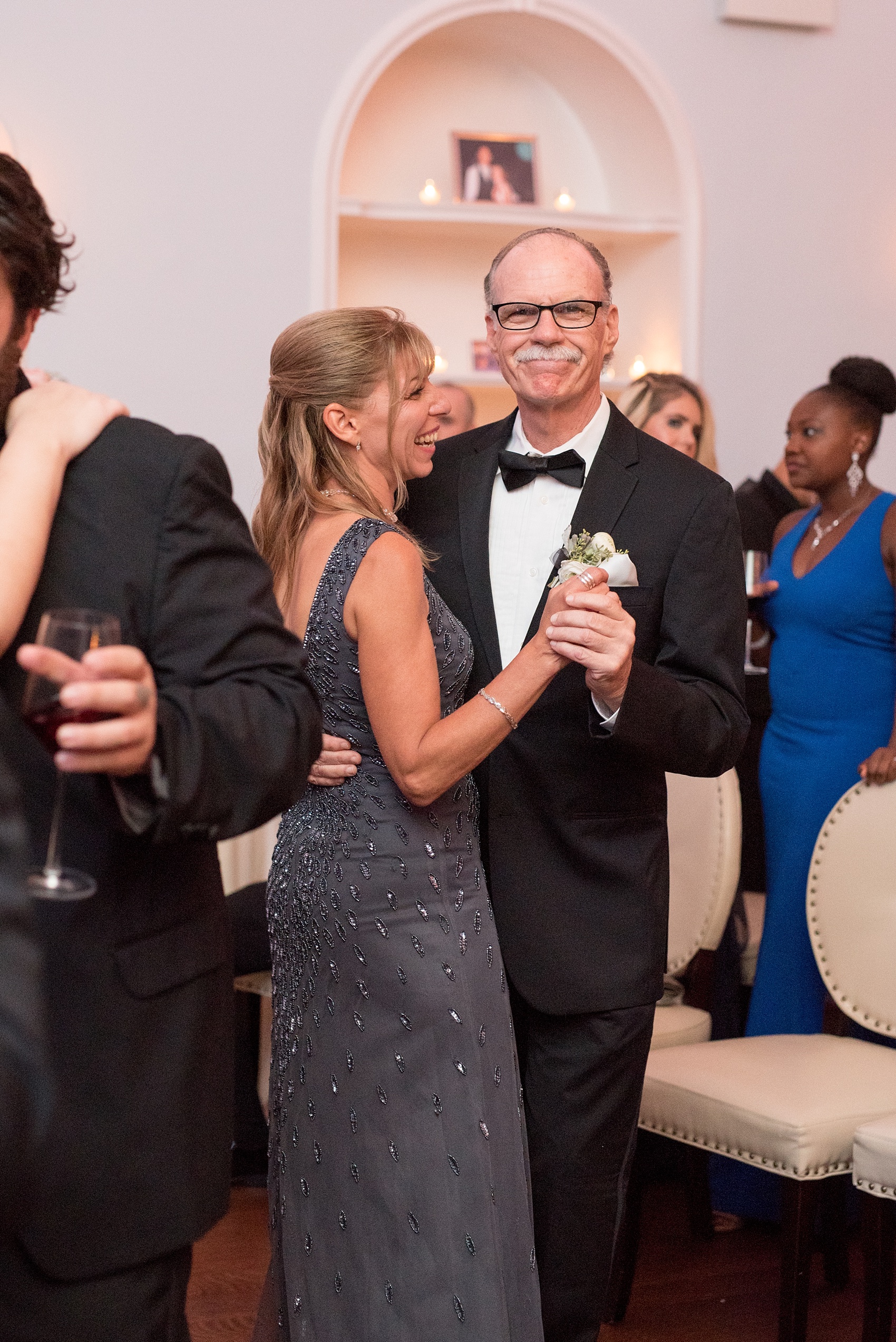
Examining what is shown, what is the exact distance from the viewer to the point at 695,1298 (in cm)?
286

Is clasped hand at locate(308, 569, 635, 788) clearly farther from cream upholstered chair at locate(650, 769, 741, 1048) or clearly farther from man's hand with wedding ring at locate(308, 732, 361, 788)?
cream upholstered chair at locate(650, 769, 741, 1048)

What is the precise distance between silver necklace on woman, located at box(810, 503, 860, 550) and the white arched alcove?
1241 mm

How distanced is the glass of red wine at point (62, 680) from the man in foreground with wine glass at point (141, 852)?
0.09 m

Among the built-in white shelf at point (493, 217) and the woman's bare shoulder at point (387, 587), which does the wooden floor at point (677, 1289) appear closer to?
the woman's bare shoulder at point (387, 587)

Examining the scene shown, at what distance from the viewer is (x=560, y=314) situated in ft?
7.02

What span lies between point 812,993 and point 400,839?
1.70 m

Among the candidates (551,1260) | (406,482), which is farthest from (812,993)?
(406,482)

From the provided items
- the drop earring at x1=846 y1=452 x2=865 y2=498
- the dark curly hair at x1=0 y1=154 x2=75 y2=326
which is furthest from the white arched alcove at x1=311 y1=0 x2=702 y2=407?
the dark curly hair at x1=0 y1=154 x2=75 y2=326

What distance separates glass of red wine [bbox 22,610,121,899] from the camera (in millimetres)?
989

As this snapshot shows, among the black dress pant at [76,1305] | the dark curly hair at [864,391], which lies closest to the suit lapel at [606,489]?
the black dress pant at [76,1305]

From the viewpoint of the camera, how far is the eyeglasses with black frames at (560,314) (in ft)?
7.02

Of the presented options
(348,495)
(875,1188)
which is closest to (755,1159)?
(875,1188)

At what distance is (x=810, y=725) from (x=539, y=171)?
2449 millimetres

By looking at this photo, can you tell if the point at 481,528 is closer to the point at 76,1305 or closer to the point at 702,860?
the point at 702,860
